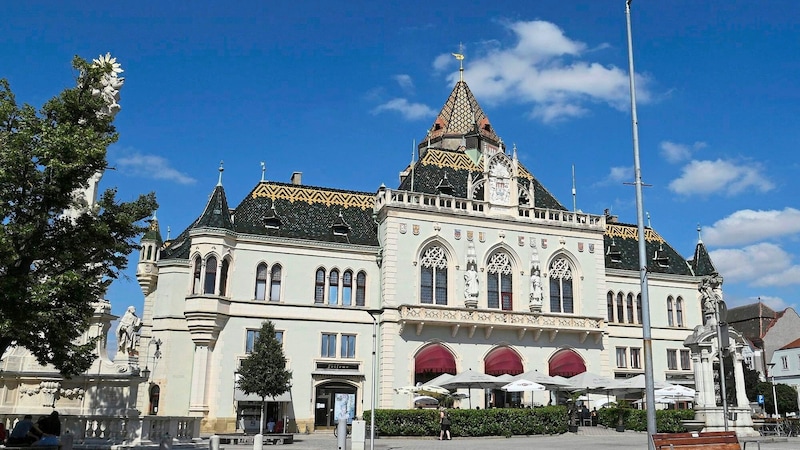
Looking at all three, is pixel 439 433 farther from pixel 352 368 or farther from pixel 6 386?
pixel 6 386

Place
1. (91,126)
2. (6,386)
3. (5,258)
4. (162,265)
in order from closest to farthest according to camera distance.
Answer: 1. (5,258)
2. (91,126)
3. (6,386)
4. (162,265)

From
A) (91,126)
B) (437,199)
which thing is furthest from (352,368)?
(91,126)

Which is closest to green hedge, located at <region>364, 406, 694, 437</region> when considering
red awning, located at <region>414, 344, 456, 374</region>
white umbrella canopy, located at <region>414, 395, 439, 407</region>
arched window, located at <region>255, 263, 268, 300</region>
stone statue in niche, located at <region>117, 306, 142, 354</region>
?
white umbrella canopy, located at <region>414, 395, 439, 407</region>

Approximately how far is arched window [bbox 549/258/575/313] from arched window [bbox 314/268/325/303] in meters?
14.7

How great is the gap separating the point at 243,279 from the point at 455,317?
12605 millimetres

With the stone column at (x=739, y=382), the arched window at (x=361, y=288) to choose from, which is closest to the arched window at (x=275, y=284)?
the arched window at (x=361, y=288)

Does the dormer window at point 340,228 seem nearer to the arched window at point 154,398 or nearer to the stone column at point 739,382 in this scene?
the arched window at point 154,398

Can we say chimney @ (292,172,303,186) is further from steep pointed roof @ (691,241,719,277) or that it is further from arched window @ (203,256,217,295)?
steep pointed roof @ (691,241,719,277)

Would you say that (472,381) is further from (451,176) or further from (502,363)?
(451,176)

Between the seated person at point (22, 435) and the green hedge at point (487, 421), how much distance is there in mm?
18346

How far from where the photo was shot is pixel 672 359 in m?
49.3

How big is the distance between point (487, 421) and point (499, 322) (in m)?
9.45

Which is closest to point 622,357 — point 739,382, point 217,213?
point 739,382

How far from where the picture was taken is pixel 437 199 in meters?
43.6
